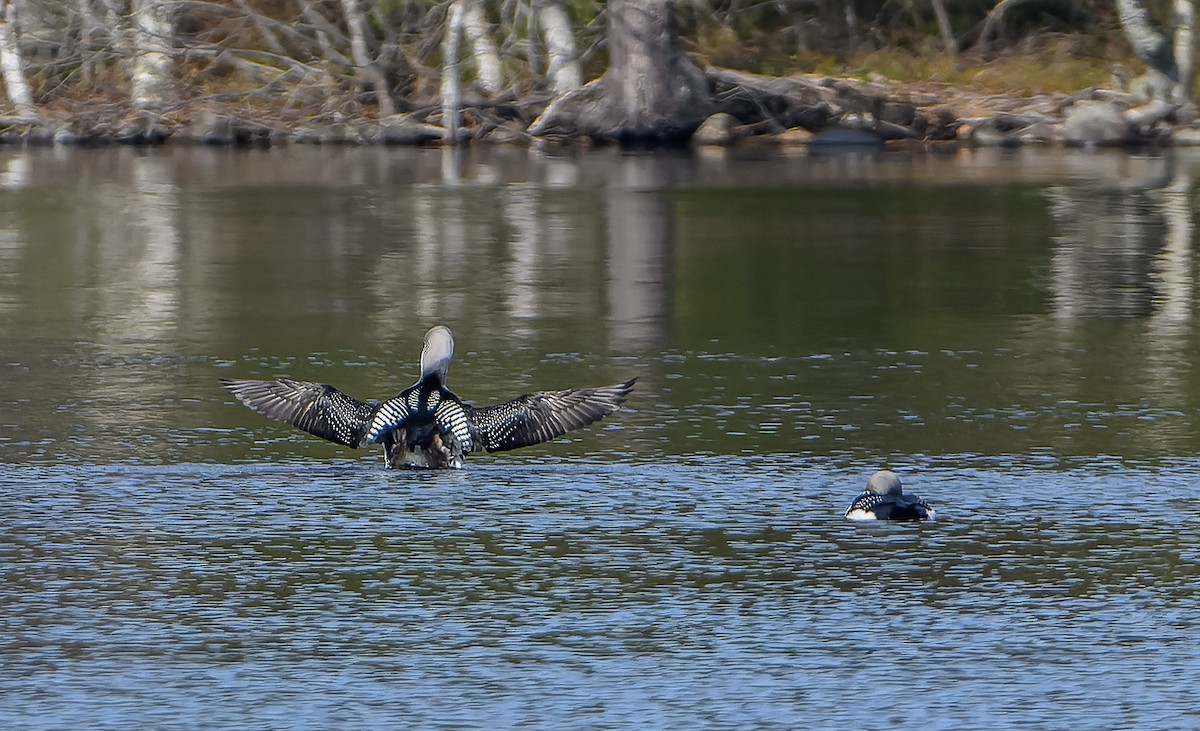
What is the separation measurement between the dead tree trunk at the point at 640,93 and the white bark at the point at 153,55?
5.98 m

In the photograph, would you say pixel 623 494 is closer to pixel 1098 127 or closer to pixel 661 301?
pixel 661 301

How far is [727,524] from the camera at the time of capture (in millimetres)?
7328

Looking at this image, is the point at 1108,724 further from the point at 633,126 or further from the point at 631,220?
the point at 633,126

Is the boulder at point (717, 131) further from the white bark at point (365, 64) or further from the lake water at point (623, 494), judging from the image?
the lake water at point (623, 494)

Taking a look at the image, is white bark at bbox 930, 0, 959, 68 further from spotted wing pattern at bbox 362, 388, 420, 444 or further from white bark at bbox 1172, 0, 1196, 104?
spotted wing pattern at bbox 362, 388, 420, 444

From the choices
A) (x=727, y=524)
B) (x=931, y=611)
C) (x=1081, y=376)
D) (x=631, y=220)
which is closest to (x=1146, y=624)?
(x=931, y=611)

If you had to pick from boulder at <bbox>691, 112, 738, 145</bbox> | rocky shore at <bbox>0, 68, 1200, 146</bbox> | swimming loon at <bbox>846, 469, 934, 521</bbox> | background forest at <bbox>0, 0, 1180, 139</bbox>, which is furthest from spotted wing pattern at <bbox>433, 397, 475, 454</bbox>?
boulder at <bbox>691, 112, 738, 145</bbox>

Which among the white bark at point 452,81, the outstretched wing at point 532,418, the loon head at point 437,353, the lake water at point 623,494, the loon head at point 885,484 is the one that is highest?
the white bark at point 452,81

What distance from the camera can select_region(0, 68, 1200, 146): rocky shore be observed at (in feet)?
104

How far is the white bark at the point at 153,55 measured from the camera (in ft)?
115

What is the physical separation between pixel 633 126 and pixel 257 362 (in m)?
21.8

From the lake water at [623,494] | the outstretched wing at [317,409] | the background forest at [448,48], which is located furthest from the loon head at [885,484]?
the background forest at [448,48]

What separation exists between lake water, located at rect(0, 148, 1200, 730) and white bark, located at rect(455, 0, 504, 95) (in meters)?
18.3

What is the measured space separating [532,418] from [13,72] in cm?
2881
